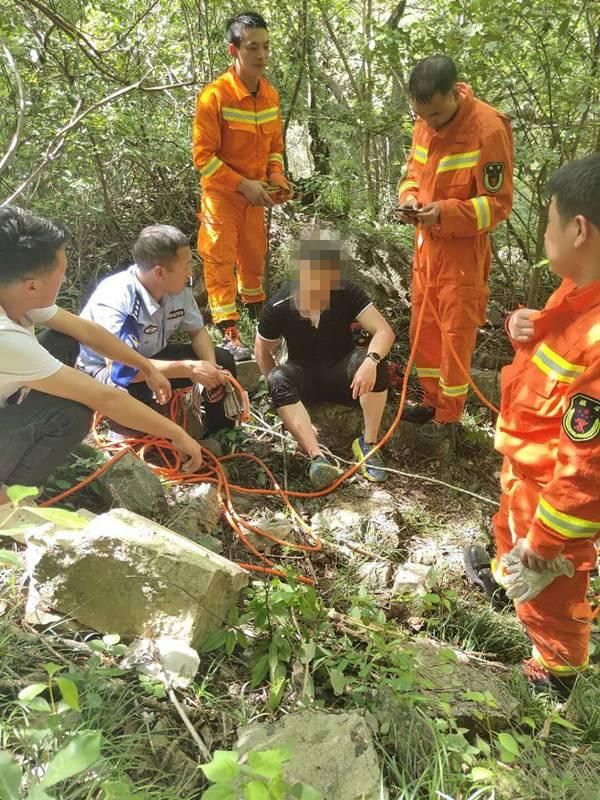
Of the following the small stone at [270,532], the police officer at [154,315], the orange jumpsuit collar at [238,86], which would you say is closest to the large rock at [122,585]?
the small stone at [270,532]

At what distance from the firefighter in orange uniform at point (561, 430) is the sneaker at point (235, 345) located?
7.10ft

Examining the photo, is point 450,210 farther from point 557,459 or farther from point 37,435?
point 37,435

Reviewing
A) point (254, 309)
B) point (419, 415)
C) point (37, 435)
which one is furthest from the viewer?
point (254, 309)

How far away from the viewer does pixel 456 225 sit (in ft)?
10.3

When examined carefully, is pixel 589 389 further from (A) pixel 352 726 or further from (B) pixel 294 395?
(B) pixel 294 395

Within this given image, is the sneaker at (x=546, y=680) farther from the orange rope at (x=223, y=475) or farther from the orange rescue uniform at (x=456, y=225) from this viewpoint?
the orange rescue uniform at (x=456, y=225)

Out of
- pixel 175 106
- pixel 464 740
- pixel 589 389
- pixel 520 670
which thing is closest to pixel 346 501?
pixel 520 670

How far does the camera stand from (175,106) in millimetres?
4957

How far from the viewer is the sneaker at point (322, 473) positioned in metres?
3.10

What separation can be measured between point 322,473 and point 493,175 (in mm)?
1836

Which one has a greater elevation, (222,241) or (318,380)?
(222,241)

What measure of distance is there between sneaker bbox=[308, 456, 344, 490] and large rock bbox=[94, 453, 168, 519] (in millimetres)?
825

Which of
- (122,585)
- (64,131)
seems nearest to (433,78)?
(64,131)

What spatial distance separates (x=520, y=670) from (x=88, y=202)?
4.46 metres
